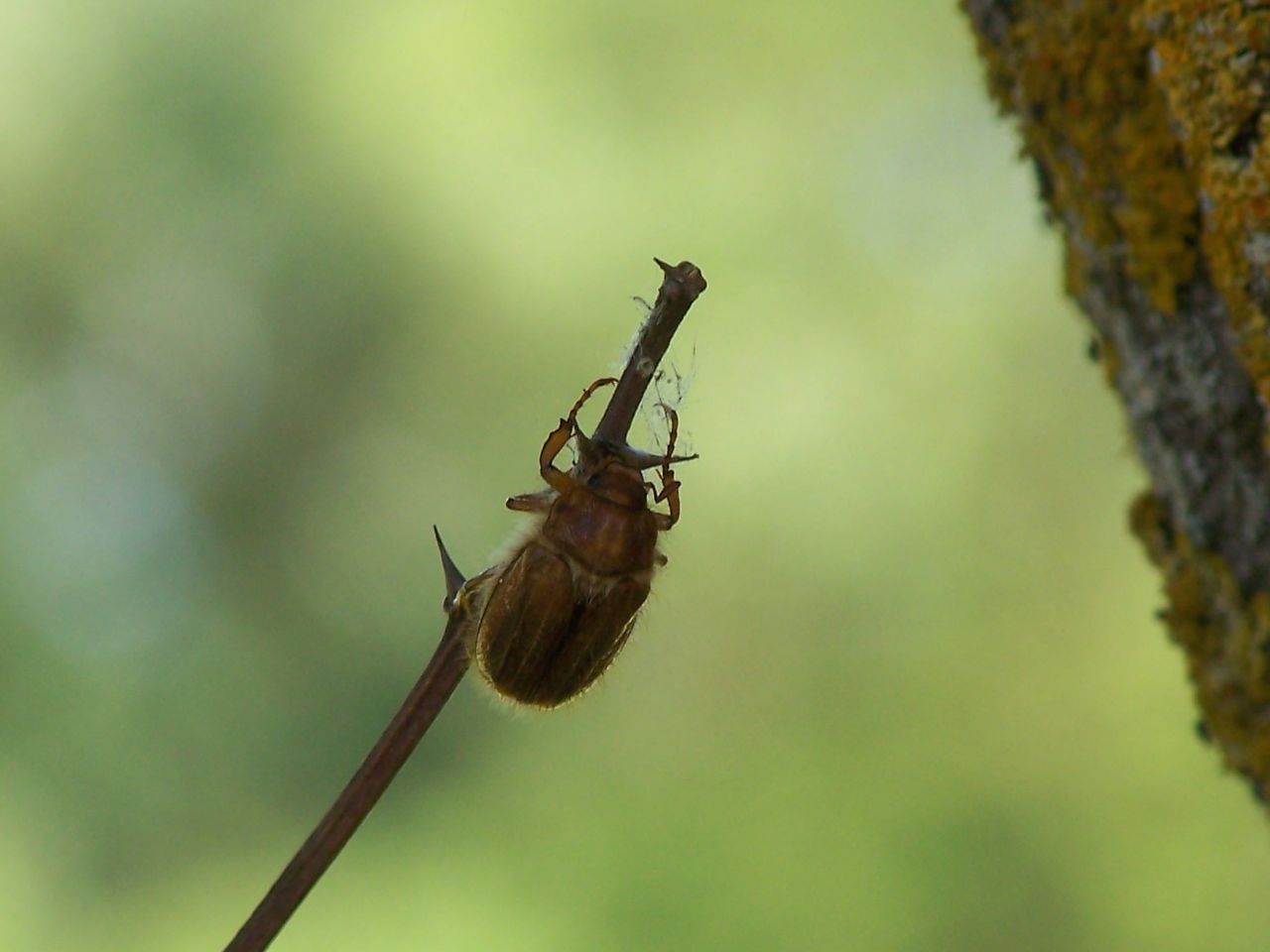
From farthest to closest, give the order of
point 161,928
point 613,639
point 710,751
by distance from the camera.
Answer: point 710,751 < point 161,928 < point 613,639

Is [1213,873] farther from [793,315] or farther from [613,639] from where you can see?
[613,639]

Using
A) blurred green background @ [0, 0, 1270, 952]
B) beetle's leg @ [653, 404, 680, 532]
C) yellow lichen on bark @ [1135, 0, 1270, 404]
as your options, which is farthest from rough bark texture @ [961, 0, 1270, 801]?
blurred green background @ [0, 0, 1270, 952]

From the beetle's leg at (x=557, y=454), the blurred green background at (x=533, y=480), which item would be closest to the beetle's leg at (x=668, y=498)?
the beetle's leg at (x=557, y=454)

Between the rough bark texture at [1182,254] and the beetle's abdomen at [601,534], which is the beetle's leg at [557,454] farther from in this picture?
the rough bark texture at [1182,254]

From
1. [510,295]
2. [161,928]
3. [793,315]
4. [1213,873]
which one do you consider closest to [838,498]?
[793,315]

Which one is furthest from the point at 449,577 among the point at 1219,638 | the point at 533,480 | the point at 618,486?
the point at 533,480

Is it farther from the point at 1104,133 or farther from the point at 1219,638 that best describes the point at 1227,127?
the point at 1219,638
